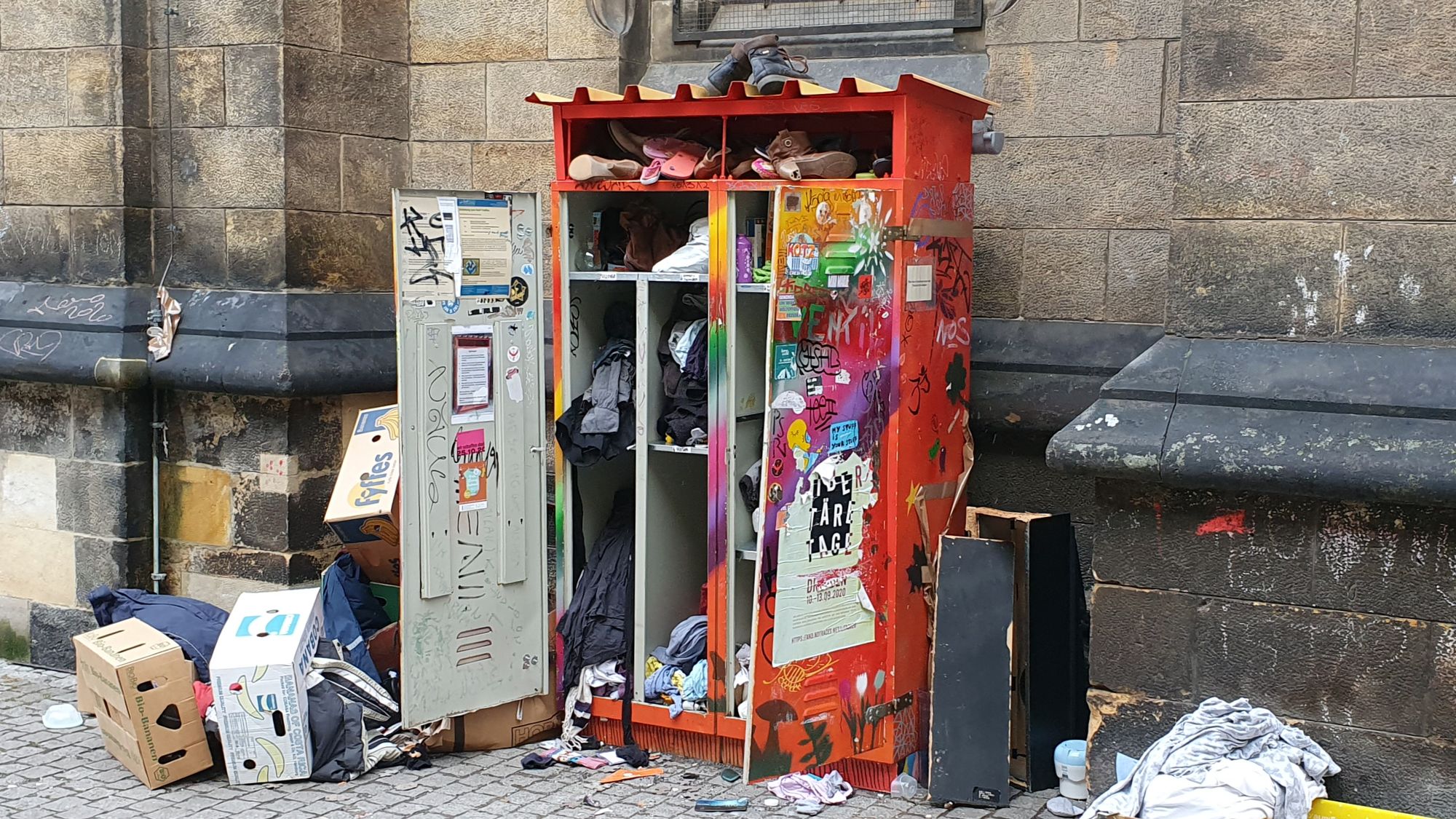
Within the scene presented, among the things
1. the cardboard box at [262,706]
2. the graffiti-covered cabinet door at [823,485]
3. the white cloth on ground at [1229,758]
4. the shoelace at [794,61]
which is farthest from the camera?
the shoelace at [794,61]

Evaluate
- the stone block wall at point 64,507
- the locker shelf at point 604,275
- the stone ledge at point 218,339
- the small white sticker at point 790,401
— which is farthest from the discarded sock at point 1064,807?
the stone block wall at point 64,507

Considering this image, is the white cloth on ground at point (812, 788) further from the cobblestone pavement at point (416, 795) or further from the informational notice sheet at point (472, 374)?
the informational notice sheet at point (472, 374)

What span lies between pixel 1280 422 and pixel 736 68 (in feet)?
7.03

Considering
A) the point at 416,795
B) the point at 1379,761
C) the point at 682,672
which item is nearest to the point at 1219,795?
the point at 1379,761

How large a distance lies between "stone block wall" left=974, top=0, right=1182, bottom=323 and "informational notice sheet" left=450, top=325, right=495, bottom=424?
1781mm

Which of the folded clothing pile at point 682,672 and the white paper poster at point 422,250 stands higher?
the white paper poster at point 422,250

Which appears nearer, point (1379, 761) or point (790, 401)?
point (1379, 761)

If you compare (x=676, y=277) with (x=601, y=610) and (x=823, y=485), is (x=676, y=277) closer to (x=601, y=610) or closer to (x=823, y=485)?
(x=823, y=485)

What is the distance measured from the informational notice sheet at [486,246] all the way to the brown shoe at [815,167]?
0.98 meters

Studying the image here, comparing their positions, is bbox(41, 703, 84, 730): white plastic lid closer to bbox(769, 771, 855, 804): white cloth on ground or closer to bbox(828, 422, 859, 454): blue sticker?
bbox(769, 771, 855, 804): white cloth on ground

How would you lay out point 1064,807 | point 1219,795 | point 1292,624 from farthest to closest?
point 1064,807
point 1292,624
point 1219,795

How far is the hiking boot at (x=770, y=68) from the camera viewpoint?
4.79 metres

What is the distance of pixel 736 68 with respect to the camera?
4965 millimetres

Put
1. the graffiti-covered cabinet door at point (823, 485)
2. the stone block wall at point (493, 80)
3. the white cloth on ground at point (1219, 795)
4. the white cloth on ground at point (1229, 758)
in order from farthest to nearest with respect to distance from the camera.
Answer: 1. the stone block wall at point (493, 80)
2. the graffiti-covered cabinet door at point (823, 485)
3. the white cloth on ground at point (1229, 758)
4. the white cloth on ground at point (1219, 795)
